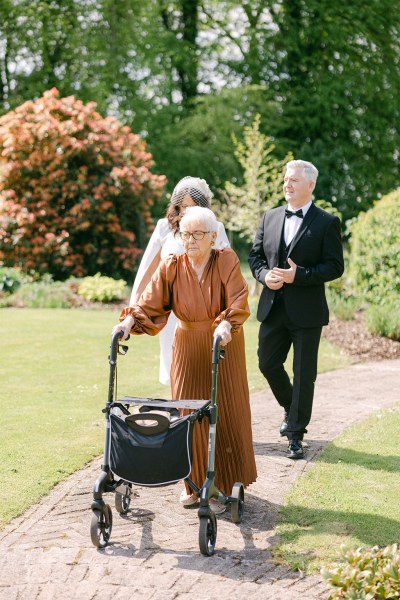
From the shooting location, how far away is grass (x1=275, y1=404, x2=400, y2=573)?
14.0ft

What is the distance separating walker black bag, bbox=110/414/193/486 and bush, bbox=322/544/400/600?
1.02 meters

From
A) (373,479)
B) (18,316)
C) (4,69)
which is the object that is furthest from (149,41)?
(373,479)

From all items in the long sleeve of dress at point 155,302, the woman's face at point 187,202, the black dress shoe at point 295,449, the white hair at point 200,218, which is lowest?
the black dress shoe at point 295,449

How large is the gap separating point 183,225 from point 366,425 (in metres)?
3.12

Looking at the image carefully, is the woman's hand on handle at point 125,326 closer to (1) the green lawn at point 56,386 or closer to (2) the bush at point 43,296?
(1) the green lawn at point 56,386

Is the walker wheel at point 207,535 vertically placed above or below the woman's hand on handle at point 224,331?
below

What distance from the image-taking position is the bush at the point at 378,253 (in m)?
11.6

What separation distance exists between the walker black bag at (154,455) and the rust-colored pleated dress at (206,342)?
1.89 ft

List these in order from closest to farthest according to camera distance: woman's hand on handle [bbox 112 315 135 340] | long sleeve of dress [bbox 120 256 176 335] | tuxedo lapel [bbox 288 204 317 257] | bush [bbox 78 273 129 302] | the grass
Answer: the grass → woman's hand on handle [bbox 112 315 135 340] → long sleeve of dress [bbox 120 256 176 335] → tuxedo lapel [bbox 288 204 317 257] → bush [bbox 78 273 129 302]

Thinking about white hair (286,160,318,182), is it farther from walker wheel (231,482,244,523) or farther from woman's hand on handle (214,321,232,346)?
walker wheel (231,482,244,523)

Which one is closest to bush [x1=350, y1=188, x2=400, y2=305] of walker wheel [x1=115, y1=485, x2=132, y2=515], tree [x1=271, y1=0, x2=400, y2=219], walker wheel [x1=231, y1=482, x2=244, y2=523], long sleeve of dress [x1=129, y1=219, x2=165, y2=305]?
long sleeve of dress [x1=129, y1=219, x2=165, y2=305]

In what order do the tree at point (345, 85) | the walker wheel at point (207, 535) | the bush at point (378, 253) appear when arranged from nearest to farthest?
the walker wheel at point (207, 535)
the bush at point (378, 253)
the tree at point (345, 85)

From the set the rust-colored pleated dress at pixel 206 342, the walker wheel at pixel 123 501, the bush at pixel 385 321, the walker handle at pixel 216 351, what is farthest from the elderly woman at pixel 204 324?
the bush at pixel 385 321

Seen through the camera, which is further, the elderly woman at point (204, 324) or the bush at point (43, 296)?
the bush at point (43, 296)
